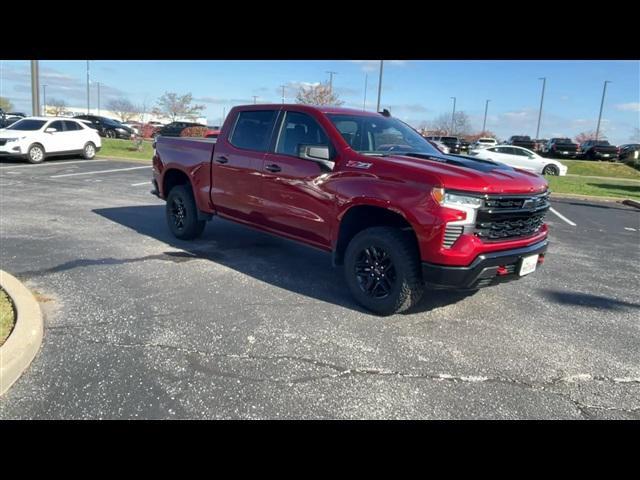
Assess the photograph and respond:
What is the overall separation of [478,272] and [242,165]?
299 centimetres

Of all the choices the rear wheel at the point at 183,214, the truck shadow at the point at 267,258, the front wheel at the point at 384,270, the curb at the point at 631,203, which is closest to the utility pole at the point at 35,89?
the truck shadow at the point at 267,258

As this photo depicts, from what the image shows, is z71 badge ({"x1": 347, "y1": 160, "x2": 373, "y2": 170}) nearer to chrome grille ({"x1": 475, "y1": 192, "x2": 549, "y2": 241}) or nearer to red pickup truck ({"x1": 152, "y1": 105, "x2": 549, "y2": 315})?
red pickup truck ({"x1": 152, "y1": 105, "x2": 549, "y2": 315})

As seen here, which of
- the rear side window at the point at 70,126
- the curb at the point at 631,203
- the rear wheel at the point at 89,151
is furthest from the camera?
the rear wheel at the point at 89,151

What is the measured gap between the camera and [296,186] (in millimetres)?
4898

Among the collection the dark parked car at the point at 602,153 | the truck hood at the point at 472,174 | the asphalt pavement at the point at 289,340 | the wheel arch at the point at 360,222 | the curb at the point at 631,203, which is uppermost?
the dark parked car at the point at 602,153

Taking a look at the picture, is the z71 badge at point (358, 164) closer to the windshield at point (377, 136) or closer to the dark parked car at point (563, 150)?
the windshield at point (377, 136)

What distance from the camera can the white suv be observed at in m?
15.6

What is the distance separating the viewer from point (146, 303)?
4418 millimetres

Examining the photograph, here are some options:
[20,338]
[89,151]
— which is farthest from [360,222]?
[89,151]

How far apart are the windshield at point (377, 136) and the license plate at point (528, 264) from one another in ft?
4.87

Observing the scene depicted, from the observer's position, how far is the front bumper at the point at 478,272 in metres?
3.83

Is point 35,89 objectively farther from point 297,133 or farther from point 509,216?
point 509,216
